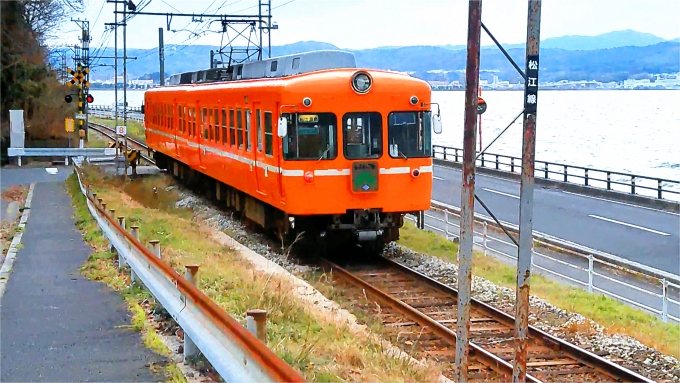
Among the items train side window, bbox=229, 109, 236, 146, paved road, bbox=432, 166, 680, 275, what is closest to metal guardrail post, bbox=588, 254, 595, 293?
paved road, bbox=432, 166, 680, 275

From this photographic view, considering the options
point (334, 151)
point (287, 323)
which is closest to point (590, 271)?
point (334, 151)

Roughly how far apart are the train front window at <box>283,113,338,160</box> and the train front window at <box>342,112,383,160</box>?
0.78 ft

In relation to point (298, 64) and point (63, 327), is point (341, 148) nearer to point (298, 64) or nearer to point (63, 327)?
Answer: point (298, 64)

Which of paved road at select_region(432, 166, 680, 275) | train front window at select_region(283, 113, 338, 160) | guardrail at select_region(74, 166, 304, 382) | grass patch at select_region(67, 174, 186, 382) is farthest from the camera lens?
paved road at select_region(432, 166, 680, 275)

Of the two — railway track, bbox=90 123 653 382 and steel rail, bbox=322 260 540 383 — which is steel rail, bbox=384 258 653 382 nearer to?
railway track, bbox=90 123 653 382

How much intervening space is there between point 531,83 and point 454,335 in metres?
4.28

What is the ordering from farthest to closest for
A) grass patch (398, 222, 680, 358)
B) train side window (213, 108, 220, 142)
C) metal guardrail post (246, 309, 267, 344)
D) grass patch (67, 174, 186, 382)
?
train side window (213, 108, 220, 142) → grass patch (398, 222, 680, 358) → grass patch (67, 174, 186, 382) → metal guardrail post (246, 309, 267, 344)

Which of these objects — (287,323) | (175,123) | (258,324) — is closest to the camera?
(258,324)

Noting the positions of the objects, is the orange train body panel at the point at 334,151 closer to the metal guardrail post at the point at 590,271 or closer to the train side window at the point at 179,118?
the metal guardrail post at the point at 590,271

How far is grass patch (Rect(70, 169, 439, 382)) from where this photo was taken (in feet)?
23.0

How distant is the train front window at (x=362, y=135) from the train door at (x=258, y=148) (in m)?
1.95

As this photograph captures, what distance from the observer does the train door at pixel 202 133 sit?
2269cm

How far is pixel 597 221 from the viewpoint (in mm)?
25812

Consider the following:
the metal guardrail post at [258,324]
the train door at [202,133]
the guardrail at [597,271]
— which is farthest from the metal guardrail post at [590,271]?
the train door at [202,133]
